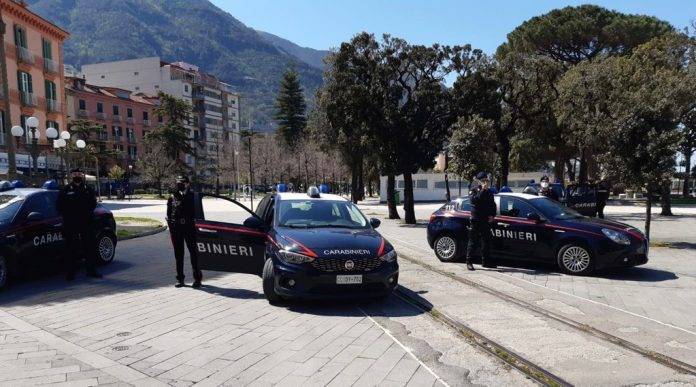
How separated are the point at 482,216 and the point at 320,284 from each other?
4271 millimetres

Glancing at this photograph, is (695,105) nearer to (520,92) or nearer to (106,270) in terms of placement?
(520,92)

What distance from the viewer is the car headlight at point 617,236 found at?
8.86 meters

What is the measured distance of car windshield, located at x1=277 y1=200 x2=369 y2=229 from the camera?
24.6 ft

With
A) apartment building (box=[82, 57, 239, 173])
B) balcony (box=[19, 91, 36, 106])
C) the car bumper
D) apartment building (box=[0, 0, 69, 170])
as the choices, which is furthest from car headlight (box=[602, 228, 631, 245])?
→ apartment building (box=[82, 57, 239, 173])

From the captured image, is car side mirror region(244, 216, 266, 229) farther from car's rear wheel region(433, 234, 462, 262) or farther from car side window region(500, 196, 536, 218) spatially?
car side window region(500, 196, 536, 218)

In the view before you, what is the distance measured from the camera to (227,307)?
6855 millimetres

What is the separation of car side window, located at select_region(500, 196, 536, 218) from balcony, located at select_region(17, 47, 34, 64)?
118 ft

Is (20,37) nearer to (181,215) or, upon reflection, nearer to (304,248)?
(181,215)

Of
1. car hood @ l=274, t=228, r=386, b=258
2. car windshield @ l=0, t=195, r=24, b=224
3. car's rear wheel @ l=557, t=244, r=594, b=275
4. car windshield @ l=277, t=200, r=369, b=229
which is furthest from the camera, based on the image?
car's rear wheel @ l=557, t=244, r=594, b=275

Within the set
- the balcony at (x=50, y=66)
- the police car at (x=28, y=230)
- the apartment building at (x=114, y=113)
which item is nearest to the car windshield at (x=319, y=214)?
the police car at (x=28, y=230)

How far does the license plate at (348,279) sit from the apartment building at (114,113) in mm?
64209

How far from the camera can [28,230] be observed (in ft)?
26.8

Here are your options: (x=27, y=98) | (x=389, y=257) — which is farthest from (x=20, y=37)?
(x=389, y=257)

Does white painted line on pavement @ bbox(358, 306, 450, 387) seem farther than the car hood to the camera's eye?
No
